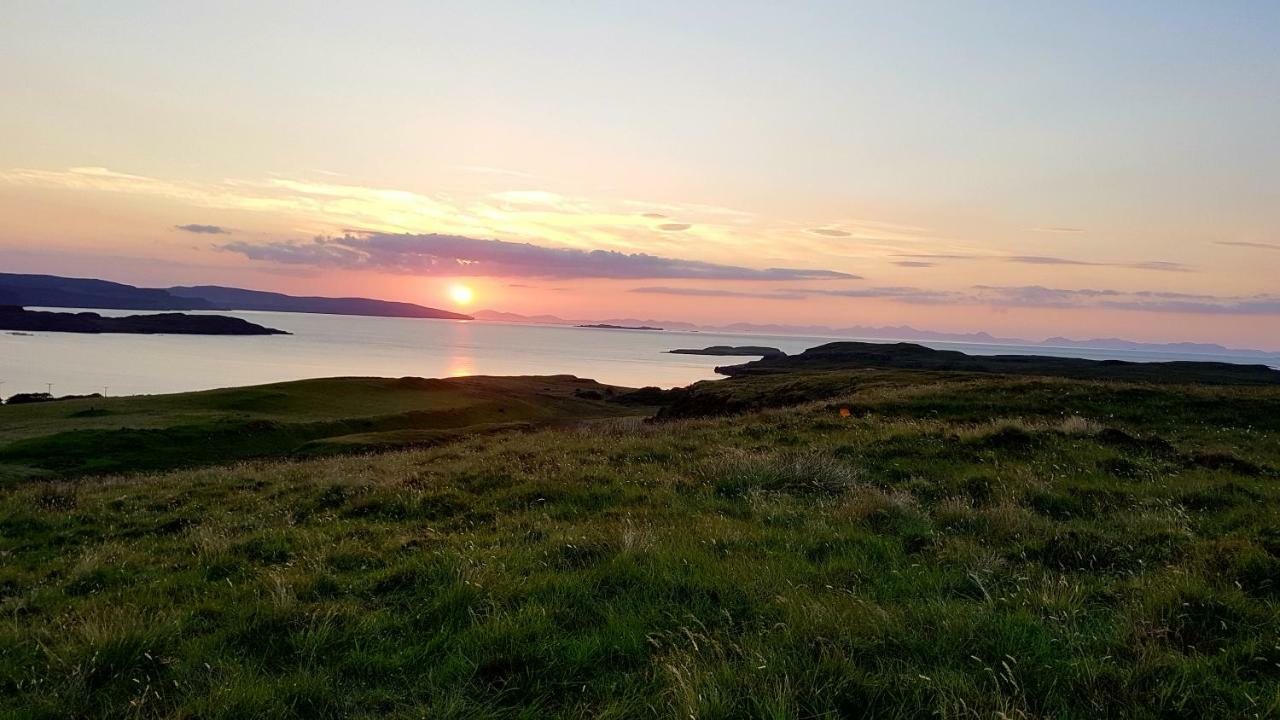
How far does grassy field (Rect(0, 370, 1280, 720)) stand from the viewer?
14.0ft

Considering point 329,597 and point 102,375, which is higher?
point 329,597

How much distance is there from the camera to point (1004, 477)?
11289 millimetres

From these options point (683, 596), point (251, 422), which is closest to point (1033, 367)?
point (251, 422)

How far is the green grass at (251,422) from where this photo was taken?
124ft

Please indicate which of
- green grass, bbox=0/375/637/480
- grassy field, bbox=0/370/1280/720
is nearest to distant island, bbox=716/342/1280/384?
green grass, bbox=0/375/637/480

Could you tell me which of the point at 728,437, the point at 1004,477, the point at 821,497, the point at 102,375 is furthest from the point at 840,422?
the point at 102,375

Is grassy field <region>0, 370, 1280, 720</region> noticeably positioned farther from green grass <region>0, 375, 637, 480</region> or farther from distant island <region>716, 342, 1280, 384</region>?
distant island <region>716, 342, 1280, 384</region>

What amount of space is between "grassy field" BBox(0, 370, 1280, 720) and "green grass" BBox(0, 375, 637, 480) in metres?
31.0

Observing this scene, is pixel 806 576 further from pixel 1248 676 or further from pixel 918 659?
pixel 1248 676

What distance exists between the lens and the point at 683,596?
6031mm

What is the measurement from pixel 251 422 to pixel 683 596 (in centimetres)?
5150

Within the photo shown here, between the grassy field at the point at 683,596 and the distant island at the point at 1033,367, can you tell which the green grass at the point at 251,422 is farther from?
the distant island at the point at 1033,367

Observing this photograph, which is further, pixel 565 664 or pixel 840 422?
pixel 840 422

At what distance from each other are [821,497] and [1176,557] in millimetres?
4490
